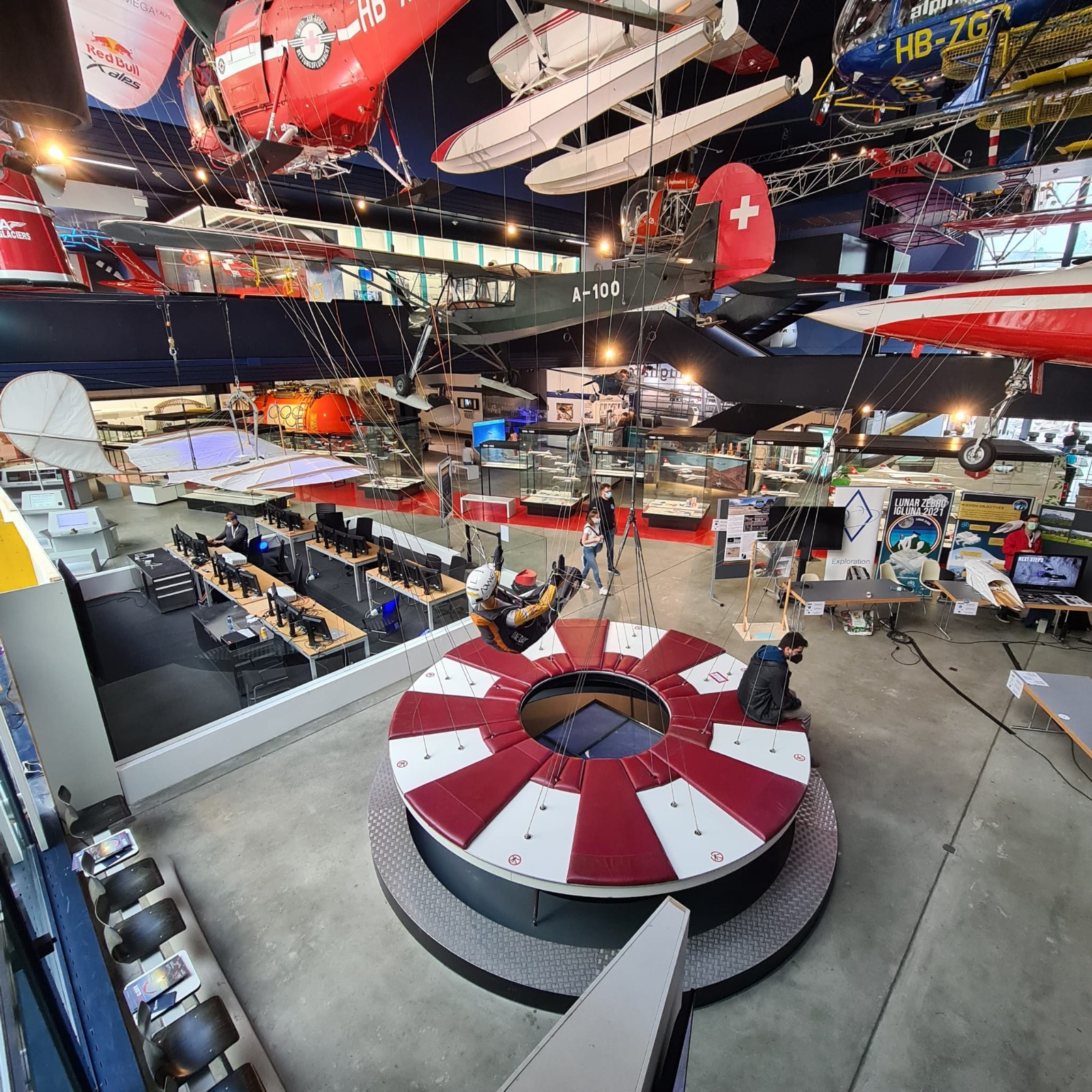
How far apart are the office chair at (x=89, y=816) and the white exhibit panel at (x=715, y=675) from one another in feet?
14.8

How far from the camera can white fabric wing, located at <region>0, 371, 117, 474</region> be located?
4891 millimetres

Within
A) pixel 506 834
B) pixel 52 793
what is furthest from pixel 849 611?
pixel 52 793

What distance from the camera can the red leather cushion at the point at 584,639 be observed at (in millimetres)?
5008

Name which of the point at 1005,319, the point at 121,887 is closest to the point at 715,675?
the point at 1005,319

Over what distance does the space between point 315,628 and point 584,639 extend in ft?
9.18

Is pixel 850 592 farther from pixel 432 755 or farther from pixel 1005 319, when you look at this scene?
pixel 432 755

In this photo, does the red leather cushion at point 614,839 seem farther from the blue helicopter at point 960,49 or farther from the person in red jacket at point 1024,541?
the person in red jacket at point 1024,541

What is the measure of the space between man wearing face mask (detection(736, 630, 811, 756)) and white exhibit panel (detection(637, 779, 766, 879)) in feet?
2.93

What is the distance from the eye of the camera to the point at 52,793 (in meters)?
4.03

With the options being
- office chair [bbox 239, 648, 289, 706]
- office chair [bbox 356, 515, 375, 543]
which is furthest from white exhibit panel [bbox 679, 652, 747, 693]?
office chair [bbox 356, 515, 375, 543]

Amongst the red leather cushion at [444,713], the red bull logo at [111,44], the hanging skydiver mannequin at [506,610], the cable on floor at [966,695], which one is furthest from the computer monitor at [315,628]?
the cable on floor at [966,695]

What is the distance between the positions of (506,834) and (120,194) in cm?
1057

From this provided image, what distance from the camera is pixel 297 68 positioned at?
9.91 ft

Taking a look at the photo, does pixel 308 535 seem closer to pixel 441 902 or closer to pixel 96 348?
pixel 96 348
